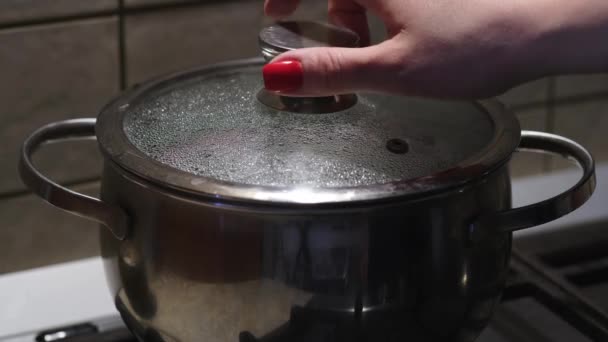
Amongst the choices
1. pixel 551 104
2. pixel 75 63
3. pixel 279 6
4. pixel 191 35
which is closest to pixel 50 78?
pixel 75 63

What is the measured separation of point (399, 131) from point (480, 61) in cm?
7

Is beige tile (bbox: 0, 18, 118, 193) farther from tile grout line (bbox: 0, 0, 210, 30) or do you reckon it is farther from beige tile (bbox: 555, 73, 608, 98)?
beige tile (bbox: 555, 73, 608, 98)

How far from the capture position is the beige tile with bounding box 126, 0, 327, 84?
0.73m

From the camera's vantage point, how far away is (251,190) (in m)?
0.38

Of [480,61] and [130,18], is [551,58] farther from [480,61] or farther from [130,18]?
[130,18]

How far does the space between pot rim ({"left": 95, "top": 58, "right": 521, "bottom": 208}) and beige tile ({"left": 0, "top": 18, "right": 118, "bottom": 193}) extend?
26cm

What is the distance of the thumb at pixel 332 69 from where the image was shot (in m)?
0.42

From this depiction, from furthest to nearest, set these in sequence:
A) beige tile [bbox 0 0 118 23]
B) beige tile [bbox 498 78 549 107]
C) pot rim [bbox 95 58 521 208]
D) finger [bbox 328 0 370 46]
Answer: beige tile [bbox 498 78 549 107] < beige tile [bbox 0 0 118 23] < finger [bbox 328 0 370 46] < pot rim [bbox 95 58 521 208]

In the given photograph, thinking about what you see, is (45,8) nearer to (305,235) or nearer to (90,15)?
(90,15)

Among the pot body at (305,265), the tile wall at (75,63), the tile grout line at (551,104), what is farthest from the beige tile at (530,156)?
the pot body at (305,265)

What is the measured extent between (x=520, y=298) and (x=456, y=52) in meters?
0.26

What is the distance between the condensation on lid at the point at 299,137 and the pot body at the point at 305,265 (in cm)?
2

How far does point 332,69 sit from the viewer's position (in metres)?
0.42

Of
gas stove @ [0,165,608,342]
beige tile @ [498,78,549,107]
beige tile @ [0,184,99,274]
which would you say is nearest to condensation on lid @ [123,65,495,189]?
gas stove @ [0,165,608,342]
